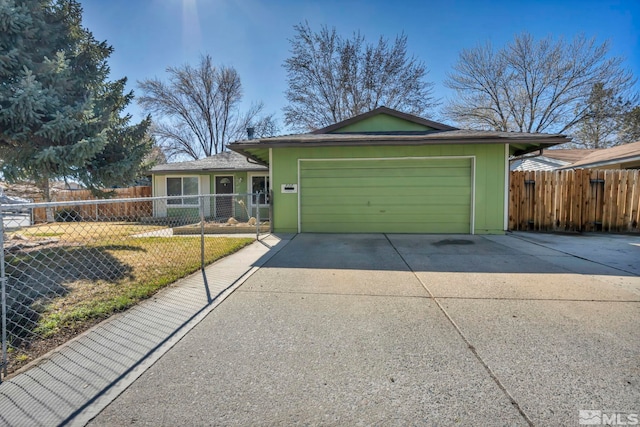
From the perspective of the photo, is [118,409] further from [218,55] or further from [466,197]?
[218,55]

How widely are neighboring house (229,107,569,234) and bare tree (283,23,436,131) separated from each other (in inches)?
550

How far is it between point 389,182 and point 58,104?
7.75 meters

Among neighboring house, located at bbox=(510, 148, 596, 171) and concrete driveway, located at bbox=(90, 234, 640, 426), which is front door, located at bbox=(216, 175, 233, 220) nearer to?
concrete driveway, located at bbox=(90, 234, 640, 426)

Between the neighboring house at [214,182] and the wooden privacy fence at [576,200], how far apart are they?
32.7 ft

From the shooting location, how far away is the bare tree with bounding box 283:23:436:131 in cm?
2084

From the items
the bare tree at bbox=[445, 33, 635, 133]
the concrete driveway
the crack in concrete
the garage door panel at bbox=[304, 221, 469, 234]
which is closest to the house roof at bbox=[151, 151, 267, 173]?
the garage door panel at bbox=[304, 221, 469, 234]

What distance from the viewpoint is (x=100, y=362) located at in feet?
7.43

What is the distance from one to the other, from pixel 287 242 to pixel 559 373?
5929 millimetres

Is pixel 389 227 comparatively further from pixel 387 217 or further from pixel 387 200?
pixel 387 200

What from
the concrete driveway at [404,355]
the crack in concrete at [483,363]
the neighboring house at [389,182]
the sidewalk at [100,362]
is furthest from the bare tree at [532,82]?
the sidewalk at [100,362]

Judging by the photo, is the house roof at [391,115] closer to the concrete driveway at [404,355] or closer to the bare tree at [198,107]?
the concrete driveway at [404,355]

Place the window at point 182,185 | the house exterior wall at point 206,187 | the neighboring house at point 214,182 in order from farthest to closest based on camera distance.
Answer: the window at point 182,185 → the house exterior wall at point 206,187 → the neighboring house at point 214,182

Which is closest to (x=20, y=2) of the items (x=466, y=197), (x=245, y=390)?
(x=245, y=390)

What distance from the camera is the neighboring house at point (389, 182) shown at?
27.1 feet
